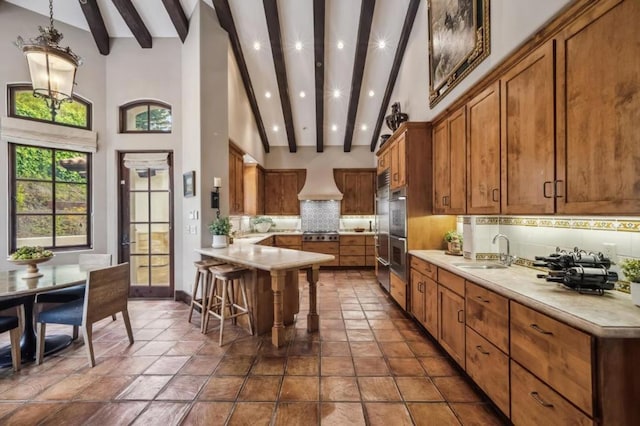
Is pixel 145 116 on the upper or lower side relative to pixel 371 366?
upper

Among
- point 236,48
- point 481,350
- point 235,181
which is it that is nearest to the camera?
point 481,350

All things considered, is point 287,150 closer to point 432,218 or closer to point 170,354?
point 432,218

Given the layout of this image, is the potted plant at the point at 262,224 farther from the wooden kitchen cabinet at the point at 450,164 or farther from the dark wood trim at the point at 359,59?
the wooden kitchen cabinet at the point at 450,164

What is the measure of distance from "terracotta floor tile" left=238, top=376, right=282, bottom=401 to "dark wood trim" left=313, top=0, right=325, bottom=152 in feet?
16.0

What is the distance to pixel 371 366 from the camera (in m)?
2.55

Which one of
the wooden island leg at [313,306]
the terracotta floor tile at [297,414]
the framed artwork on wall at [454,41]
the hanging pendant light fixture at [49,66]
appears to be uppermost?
the framed artwork on wall at [454,41]

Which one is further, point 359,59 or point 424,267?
point 359,59

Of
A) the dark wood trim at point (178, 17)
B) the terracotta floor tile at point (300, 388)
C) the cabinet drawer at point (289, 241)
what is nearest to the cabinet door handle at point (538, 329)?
the terracotta floor tile at point (300, 388)

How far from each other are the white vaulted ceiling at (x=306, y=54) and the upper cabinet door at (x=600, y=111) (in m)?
3.38

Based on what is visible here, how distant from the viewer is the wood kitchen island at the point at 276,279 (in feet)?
9.42

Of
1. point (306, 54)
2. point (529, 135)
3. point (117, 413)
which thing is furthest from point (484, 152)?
point (306, 54)

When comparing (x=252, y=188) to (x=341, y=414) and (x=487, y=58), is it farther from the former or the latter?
(x=341, y=414)

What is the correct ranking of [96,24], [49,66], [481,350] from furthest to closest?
1. [96,24]
2. [49,66]
3. [481,350]

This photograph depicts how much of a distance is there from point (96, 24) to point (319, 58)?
11.5ft
